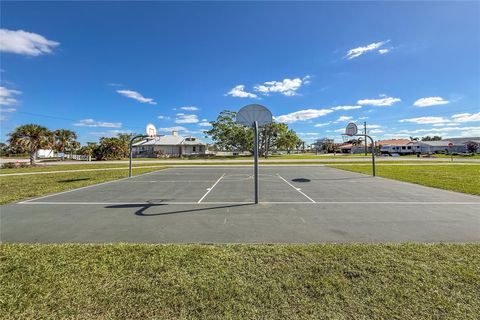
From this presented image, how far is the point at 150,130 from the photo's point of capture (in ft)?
55.1

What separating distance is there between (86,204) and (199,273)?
20.8 feet

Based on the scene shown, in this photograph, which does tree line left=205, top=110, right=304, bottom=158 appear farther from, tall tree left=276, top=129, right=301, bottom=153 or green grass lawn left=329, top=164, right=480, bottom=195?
green grass lawn left=329, top=164, right=480, bottom=195

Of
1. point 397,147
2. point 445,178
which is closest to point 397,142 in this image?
point 397,147

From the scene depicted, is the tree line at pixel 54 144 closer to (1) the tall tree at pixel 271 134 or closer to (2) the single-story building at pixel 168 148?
(2) the single-story building at pixel 168 148

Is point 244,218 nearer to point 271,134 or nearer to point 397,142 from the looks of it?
point 271,134

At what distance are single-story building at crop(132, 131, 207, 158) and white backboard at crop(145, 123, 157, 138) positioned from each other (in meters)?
38.6

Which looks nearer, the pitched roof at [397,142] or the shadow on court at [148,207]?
the shadow on court at [148,207]

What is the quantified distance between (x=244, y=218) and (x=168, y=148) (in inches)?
2117

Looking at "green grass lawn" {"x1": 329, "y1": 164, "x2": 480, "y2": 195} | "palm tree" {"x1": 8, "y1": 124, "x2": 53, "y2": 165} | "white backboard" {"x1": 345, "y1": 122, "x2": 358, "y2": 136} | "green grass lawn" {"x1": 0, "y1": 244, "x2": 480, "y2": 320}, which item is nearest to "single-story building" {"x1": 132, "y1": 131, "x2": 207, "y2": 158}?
"palm tree" {"x1": 8, "y1": 124, "x2": 53, "y2": 165}

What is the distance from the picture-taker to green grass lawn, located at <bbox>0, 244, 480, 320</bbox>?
2363 mm

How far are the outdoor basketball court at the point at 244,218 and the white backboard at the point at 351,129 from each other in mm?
9511

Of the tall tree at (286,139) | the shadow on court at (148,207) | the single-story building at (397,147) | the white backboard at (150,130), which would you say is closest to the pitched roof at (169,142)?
the tall tree at (286,139)

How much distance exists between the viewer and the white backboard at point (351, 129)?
1750 cm

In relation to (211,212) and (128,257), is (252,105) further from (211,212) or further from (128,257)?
(128,257)
